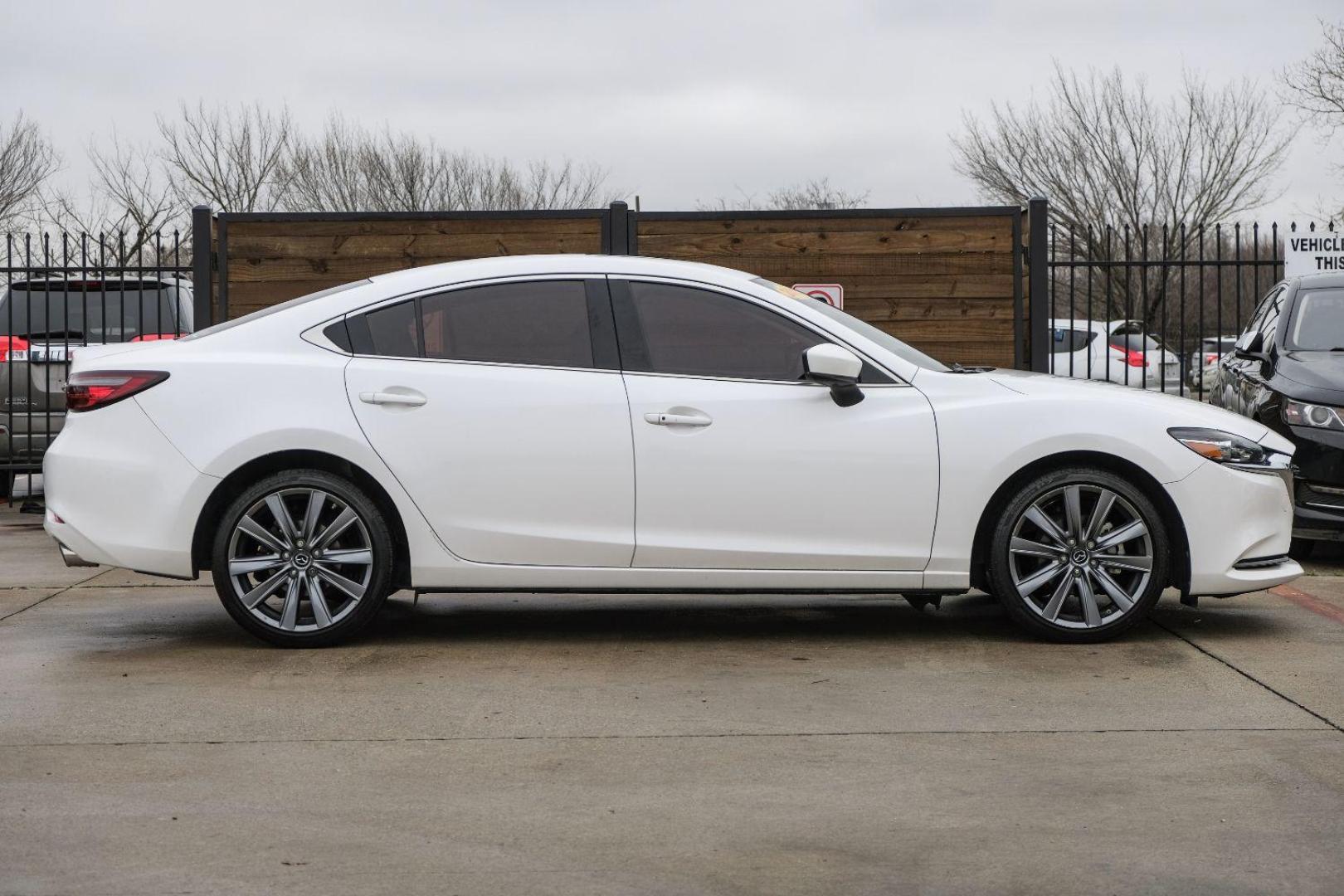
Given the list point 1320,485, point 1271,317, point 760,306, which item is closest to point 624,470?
point 760,306

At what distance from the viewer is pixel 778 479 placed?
6289 mm

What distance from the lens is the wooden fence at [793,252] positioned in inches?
422

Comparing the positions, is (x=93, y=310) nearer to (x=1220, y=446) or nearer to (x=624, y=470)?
(x=624, y=470)

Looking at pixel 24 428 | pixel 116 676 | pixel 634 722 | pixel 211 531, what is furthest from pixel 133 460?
pixel 24 428

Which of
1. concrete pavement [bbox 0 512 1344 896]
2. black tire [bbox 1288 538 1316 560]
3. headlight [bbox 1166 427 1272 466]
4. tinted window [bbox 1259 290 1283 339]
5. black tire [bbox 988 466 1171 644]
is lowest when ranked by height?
concrete pavement [bbox 0 512 1344 896]

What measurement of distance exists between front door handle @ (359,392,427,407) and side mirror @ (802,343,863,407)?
4.97 ft

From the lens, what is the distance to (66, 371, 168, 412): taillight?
20.9ft

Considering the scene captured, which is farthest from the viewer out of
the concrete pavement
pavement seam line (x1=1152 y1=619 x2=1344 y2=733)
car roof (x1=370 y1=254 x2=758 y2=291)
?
car roof (x1=370 y1=254 x2=758 y2=291)

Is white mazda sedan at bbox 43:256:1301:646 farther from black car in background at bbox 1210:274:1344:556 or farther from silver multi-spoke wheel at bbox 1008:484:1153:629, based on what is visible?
black car in background at bbox 1210:274:1344:556

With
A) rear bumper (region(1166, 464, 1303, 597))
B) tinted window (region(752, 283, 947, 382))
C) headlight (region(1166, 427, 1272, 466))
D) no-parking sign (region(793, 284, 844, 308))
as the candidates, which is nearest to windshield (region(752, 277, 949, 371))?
tinted window (region(752, 283, 947, 382))

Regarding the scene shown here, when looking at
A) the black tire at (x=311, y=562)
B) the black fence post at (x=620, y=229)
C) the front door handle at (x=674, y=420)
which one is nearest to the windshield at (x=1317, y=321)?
the black fence post at (x=620, y=229)

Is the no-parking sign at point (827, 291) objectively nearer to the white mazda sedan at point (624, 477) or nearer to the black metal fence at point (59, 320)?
the white mazda sedan at point (624, 477)

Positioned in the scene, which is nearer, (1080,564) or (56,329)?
(1080,564)

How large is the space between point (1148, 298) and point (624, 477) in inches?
777
